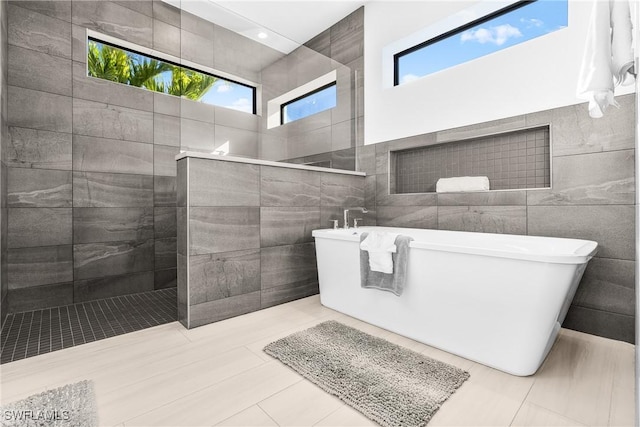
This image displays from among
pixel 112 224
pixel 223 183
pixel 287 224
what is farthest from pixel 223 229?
pixel 112 224

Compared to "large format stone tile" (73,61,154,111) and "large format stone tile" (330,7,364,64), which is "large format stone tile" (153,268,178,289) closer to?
"large format stone tile" (73,61,154,111)

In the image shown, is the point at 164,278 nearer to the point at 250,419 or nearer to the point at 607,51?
the point at 250,419

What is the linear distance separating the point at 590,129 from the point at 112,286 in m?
3.99

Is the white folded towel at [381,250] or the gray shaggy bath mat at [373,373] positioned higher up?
the white folded towel at [381,250]

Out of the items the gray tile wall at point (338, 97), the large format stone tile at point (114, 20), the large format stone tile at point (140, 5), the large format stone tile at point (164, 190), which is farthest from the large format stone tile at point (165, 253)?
the large format stone tile at point (140, 5)

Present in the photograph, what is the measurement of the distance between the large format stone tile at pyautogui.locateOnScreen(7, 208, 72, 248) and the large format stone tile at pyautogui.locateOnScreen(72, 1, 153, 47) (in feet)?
5.48

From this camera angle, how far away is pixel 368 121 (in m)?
3.40

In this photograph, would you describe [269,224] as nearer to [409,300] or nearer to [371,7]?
[409,300]

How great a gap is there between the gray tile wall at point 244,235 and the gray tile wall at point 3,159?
1.28 metres

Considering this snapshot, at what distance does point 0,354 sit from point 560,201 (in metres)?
3.59

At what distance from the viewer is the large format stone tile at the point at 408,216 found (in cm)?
282

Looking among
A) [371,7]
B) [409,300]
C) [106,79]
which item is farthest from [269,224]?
[371,7]

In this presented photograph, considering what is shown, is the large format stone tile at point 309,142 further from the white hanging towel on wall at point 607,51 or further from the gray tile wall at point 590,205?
the white hanging towel on wall at point 607,51

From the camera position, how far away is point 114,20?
2.89 meters
